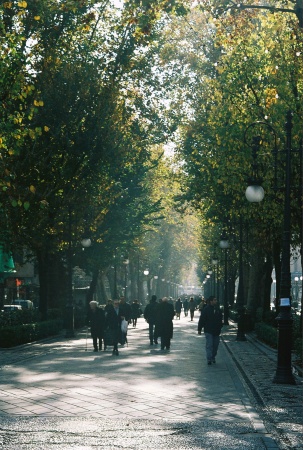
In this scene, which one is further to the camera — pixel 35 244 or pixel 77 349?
pixel 35 244

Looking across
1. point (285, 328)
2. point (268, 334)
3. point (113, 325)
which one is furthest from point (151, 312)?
point (285, 328)

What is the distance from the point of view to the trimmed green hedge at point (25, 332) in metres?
27.0

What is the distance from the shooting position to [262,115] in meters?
28.8

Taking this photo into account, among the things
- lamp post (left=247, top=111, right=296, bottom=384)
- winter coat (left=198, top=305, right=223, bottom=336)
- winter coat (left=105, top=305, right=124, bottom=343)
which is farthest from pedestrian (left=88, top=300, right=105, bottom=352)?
lamp post (left=247, top=111, right=296, bottom=384)

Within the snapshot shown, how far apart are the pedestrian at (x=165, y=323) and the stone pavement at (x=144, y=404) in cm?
Result: 394

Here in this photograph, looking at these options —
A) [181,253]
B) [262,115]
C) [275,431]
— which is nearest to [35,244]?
[262,115]

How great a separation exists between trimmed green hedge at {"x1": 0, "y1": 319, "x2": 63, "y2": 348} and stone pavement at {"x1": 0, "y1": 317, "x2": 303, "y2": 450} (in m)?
3.96

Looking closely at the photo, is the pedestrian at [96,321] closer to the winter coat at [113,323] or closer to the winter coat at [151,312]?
Answer: the winter coat at [113,323]

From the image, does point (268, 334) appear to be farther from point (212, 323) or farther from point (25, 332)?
point (25, 332)

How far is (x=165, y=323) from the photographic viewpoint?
88.8 ft

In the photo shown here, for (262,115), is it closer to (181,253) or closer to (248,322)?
(248,322)

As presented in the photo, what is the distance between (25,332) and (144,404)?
16733 millimetres

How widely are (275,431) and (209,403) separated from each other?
2.72 meters

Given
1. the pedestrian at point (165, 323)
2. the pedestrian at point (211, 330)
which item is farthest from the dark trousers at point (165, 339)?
the pedestrian at point (211, 330)
